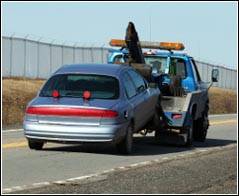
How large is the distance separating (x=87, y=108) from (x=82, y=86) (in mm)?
910

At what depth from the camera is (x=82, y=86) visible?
47.6 ft

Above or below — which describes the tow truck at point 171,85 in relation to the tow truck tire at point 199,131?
above

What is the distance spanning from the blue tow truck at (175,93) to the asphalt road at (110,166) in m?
0.40

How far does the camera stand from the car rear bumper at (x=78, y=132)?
1369cm

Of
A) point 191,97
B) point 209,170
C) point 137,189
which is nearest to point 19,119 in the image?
point 191,97

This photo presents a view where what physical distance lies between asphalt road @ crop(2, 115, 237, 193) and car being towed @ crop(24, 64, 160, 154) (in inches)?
16.2

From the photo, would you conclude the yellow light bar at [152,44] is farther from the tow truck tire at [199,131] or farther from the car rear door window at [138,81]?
the car rear door window at [138,81]

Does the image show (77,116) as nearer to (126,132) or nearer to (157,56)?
(126,132)

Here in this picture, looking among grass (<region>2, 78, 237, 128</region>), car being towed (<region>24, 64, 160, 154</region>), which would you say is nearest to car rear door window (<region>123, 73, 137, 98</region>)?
car being towed (<region>24, 64, 160, 154</region>)

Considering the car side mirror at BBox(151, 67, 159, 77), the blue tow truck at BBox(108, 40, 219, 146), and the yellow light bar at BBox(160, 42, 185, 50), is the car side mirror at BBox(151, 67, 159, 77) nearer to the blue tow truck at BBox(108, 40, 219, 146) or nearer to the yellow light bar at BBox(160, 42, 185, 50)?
the blue tow truck at BBox(108, 40, 219, 146)

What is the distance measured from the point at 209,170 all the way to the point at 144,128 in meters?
4.16

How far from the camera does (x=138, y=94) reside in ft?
50.4

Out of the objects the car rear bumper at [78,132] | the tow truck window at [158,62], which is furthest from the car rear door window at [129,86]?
the tow truck window at [158,62]

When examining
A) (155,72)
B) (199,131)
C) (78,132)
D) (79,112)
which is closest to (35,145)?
(78,132)
